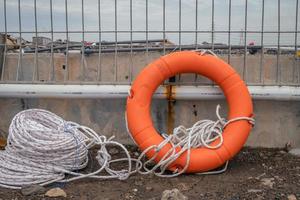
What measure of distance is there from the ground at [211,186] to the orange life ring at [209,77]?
17 centimetres

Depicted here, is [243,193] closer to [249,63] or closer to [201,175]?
[201,175]

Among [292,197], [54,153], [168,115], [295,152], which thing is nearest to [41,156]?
[54,153]

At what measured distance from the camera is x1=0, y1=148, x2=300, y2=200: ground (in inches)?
142

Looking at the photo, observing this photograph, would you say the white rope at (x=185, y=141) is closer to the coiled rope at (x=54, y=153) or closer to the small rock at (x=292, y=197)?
the coiled rope at (x=54, y=153)

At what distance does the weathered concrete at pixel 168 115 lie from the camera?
15.5 feet

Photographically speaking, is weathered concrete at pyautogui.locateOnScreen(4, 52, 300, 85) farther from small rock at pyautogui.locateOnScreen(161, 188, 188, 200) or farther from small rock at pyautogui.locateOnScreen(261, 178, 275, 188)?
small rock at pyautogui.locateOnScreen(161, 188, 188, 200)

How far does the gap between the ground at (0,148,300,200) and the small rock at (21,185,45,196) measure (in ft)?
0.15

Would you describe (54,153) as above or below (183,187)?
A: above

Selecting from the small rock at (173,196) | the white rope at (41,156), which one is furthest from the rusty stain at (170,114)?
the small rock at (173,196)

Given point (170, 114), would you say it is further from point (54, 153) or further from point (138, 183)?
point (54, 153)

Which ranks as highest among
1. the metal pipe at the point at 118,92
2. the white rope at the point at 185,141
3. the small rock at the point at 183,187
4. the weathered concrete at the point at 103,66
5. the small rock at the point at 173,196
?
the weathered concrete at the point at 103,66

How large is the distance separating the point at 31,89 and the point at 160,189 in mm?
1711

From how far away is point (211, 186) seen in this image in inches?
150

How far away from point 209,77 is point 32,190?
1.81 meters
